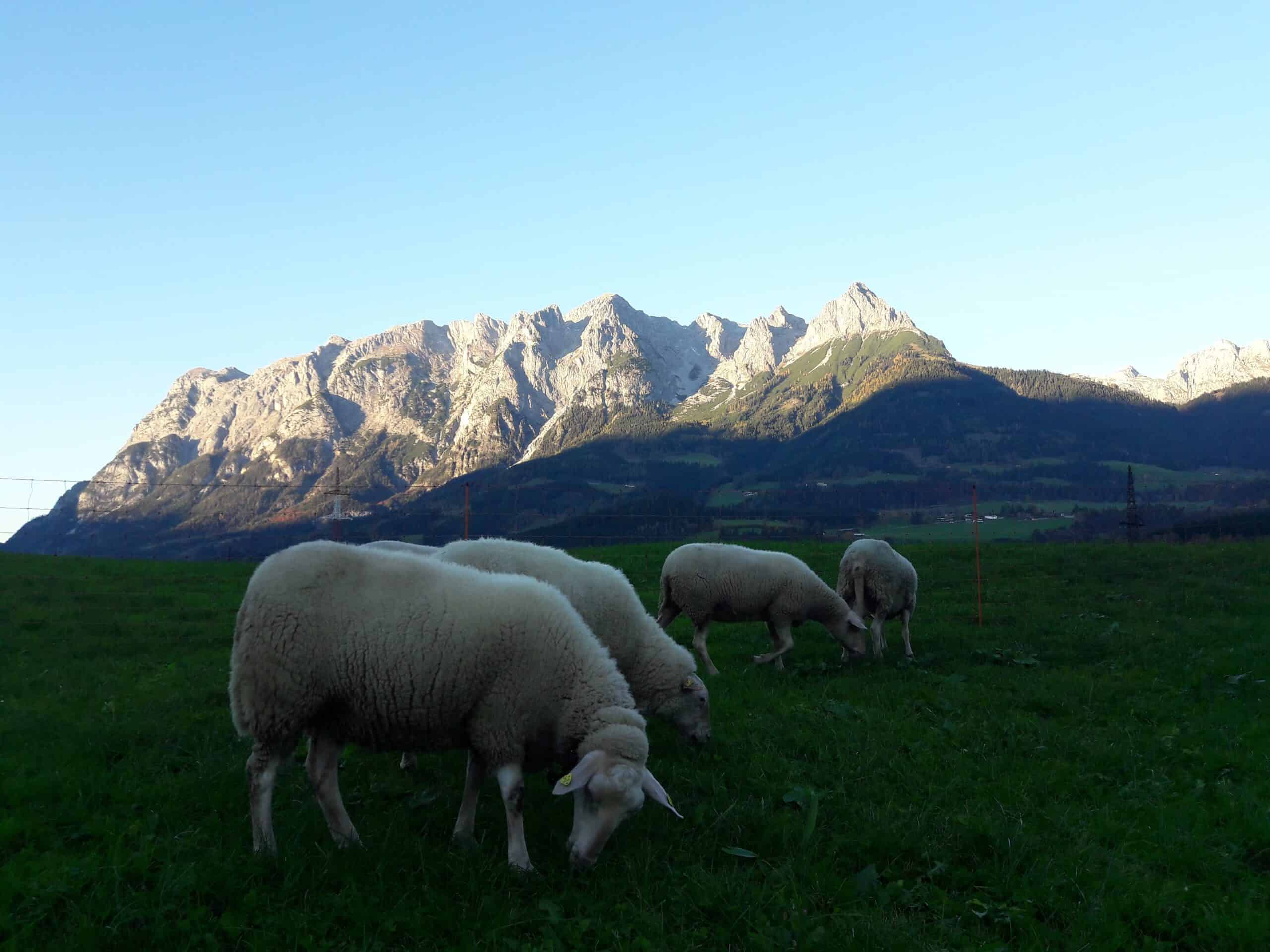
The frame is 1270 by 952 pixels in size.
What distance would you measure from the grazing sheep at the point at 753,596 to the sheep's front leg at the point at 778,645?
2 cm

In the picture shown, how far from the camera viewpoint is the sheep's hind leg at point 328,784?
6.86 m

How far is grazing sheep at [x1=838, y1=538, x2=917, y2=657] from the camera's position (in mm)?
17312

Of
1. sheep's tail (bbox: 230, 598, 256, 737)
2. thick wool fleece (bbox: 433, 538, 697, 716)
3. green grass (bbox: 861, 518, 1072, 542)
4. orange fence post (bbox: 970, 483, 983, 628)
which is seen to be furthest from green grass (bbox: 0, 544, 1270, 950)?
green grass (bbox: 861, 518, 1072, 542)

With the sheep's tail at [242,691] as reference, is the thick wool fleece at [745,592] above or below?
below

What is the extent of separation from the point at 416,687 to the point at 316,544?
5.64 feet

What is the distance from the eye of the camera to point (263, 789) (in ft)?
21.8

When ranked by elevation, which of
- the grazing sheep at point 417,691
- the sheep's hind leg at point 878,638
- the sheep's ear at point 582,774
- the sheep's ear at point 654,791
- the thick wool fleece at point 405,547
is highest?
the thick wool fleece at point 405,547

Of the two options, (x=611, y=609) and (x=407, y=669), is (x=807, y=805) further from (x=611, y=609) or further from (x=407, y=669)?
(x=407, y=669)

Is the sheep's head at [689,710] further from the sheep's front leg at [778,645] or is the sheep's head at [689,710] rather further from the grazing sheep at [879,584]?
the grazing sheep at [879,584]

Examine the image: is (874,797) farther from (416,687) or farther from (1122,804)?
(416,687)

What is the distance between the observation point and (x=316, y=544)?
7.42m

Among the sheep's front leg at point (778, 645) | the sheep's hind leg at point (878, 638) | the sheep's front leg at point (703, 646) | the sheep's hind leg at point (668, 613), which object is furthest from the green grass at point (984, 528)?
the sheep's front leg at point (703, 646)

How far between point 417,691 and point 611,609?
11.9 feet

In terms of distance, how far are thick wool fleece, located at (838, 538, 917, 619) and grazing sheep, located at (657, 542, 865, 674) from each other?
130 centimetres
